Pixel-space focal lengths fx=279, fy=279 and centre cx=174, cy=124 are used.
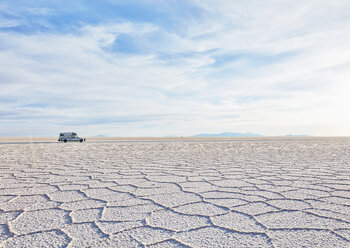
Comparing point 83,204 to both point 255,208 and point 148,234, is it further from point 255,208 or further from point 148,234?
point 255,208

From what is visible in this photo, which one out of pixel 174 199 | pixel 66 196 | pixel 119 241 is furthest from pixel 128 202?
pixel 119 241

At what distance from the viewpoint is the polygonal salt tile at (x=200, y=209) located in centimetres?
Result: 206

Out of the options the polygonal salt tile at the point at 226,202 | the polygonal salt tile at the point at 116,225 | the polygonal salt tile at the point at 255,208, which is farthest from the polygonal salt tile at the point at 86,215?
the polygonal salt tile at the point at 255,208

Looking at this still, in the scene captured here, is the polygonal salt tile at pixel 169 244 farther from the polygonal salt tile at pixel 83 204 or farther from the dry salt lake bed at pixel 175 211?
the polygonal salt tile at pixel 83 204

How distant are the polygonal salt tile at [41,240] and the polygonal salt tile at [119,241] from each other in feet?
0.68

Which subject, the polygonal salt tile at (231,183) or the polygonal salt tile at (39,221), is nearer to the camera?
the polygonal salt tile at (39,221)

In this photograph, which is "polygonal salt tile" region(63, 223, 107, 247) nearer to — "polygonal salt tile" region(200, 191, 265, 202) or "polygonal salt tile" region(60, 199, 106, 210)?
"polygonal salt tile" region(60, 199, 106, 210)

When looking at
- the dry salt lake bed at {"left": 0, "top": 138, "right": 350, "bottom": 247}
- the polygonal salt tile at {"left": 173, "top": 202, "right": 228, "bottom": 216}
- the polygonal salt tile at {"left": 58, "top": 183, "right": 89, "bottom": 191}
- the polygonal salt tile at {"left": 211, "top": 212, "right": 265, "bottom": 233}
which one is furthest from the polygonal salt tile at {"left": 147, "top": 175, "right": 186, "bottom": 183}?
the polygonal salt tile at {"left": 211, "top": 212, "right": 265, "bottom": 233}

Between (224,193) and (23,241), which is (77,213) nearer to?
(23,241)

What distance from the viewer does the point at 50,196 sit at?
8.36 feet

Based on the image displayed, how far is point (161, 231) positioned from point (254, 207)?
2.79 feet

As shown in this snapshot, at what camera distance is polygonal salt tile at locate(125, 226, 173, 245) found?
61.7 inches

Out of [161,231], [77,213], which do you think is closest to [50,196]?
[77,213]

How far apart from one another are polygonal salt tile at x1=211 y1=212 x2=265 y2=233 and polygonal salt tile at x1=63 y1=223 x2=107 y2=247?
0.74 metres
